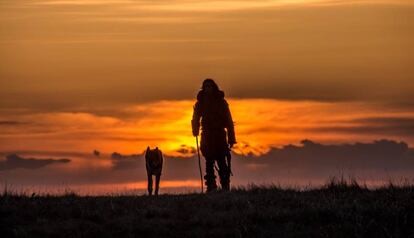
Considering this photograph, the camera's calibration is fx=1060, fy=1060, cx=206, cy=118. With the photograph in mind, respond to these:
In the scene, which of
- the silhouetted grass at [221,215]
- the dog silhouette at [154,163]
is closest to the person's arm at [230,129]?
the dog silhouette at [154,163]

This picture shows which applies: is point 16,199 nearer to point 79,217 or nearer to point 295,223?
point 79,217

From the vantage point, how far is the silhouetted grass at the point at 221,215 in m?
18.6

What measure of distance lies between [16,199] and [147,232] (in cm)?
469

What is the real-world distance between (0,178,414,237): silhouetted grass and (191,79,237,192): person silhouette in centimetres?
597

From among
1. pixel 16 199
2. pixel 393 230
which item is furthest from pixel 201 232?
pixel 16 199

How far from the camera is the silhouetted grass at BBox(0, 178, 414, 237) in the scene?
1858cm

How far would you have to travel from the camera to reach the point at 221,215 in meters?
19.5

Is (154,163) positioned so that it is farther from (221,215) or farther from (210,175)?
(221,215)

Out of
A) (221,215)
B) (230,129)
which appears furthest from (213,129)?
(221,215)

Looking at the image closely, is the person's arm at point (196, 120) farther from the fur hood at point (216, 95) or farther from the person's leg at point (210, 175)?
the person's leg at point (210, 175)

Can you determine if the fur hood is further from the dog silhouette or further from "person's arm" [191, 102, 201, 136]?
the dog silhouette

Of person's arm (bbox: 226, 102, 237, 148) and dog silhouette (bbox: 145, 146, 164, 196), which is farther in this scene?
dog silhouette (bbox: 145, 146, 164, 196)

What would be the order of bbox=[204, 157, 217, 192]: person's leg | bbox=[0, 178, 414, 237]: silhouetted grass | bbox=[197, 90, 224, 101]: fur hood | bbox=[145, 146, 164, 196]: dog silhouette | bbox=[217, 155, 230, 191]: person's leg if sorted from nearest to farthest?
bbox=[0, 178, 414, 237]: silhouetted grass < bbox=[197, 90, 224, 101]: fur hood < bbox=[204, 157, 217, 192]: person's leg < bbox=[217, 155, 230, 191]: person's leg < bbox=[145, 146, 164, 196]: dog silhouette

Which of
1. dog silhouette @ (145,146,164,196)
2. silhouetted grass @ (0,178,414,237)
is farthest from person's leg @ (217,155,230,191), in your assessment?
silhouetted grass @ (0,178,414,237)
